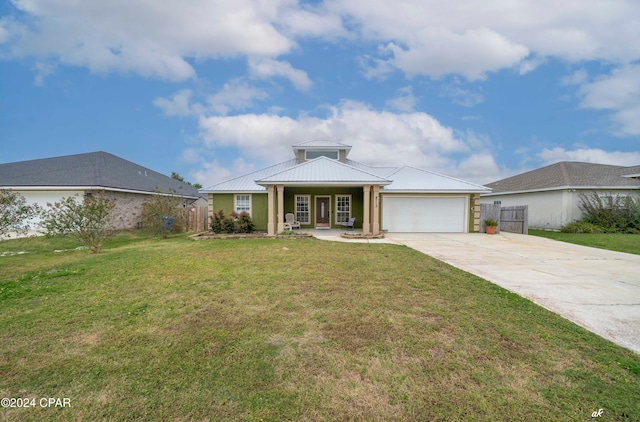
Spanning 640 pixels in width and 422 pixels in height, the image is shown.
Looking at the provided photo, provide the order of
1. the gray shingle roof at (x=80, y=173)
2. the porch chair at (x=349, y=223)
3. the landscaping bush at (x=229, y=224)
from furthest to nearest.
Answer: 1. the gray shingle roof at (x=80, y=173)
2. the porch chair at (x=349, y=223)
3. the landscaping bush at (x=229, y=224)

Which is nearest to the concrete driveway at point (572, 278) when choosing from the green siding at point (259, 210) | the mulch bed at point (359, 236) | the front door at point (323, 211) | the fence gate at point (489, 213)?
the mulch bed at point (359, 236)

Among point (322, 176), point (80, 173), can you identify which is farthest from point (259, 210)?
point (80, 173)

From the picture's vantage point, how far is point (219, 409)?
7.36 ft

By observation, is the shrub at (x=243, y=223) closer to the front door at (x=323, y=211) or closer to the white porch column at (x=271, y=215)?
the white porch column at (x=271, y=215)

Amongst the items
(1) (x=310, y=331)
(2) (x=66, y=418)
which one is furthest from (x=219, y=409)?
(1) (x=310, y=331)

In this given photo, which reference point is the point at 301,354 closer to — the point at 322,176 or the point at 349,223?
the point at 322,176

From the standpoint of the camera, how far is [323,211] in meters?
17.4

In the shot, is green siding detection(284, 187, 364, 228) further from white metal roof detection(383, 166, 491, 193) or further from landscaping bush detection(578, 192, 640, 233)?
landscaping bush detection(578, 192, 640, 233)

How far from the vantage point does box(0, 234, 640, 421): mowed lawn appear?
7.54ft

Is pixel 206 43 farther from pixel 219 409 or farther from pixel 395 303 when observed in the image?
pixel 219 409

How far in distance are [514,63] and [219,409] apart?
17.3m

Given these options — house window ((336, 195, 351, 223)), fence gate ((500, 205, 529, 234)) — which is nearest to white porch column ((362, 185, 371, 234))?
house window ((336, 195, 351, 223))

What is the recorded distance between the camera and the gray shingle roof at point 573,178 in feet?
59.7

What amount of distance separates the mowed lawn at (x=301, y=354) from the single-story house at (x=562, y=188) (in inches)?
610
